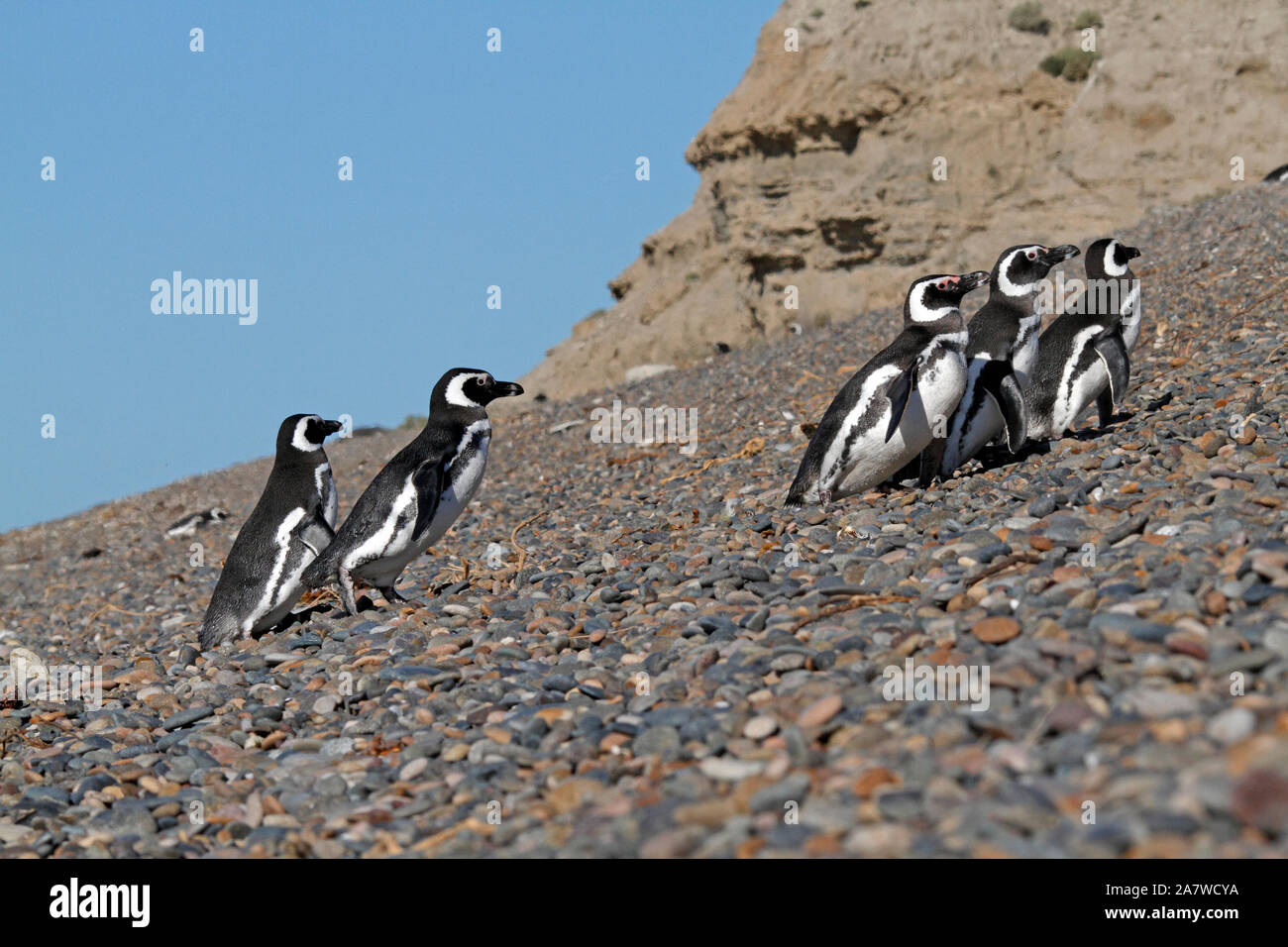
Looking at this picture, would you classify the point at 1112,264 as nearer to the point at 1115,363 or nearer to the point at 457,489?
the point at 1115,363

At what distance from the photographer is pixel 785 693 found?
337 cm

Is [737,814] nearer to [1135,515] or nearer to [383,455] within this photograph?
[1135,515]

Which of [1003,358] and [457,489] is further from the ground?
[1003,358]

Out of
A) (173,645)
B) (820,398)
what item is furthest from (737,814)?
(820,398)

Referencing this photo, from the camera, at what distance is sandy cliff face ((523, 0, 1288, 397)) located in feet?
68.2

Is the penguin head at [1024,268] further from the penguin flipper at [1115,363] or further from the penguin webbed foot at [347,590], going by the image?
the penguin webbed foot at [347,590]

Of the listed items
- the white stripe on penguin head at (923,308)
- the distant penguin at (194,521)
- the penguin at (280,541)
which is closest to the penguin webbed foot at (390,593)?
the penguin at (280,541)

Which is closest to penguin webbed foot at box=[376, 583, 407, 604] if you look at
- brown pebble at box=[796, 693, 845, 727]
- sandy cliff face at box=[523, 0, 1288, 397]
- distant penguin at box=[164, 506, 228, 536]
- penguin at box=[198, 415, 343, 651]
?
penguin at box=[198, 415, 343, 651]

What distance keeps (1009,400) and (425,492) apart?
10.2 feet

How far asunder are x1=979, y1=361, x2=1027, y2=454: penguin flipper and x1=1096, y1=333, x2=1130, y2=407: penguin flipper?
844 millimetres

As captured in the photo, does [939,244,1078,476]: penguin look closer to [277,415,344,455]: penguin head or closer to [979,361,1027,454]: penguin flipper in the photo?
[979,361,1027,454]: penguin flipper

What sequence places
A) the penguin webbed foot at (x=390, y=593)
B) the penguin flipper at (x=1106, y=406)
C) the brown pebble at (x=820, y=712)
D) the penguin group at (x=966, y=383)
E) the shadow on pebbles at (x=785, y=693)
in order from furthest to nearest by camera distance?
the penguin flipper at (x=1106, y=406) < the penguin webbed foot at (x=390, y=593) < the penguin group at (x=966, y=383) < the brown pebble at (x=820, y=712) < the shadow on pebbles at (x=785, y=693)

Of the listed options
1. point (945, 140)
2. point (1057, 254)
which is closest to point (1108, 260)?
point (1057, 254)

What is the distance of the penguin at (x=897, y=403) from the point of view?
610 centimetres
